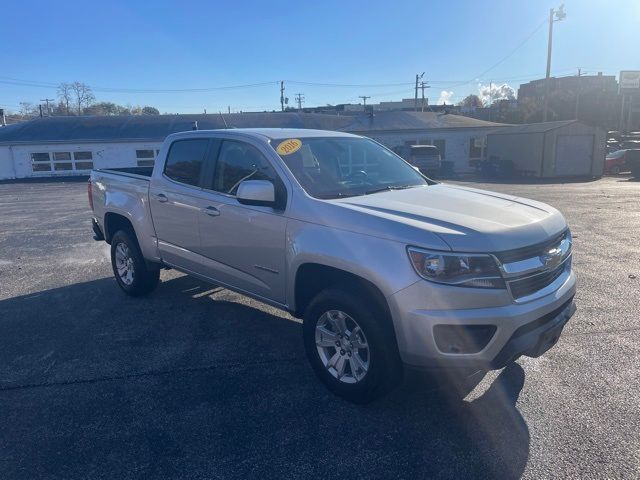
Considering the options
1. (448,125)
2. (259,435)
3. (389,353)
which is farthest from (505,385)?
(448,125)

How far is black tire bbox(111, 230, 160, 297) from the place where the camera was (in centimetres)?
593

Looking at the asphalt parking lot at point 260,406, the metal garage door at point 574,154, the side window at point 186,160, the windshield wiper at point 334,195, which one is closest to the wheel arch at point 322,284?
the windshield wiper at point 334,195

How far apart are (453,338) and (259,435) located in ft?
4.63

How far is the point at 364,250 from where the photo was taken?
333 centimetres

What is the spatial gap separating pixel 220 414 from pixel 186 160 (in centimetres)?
276

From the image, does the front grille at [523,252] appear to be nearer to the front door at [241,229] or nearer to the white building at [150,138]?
the front door at [241,229]

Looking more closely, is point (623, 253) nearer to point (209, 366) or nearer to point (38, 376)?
point (209, 366)

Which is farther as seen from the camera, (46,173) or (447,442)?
(46,173)

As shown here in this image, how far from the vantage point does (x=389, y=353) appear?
330 centimetres

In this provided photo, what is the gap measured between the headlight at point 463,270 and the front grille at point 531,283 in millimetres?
151

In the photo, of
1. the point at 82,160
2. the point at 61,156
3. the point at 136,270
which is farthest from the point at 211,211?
the point at 61,156

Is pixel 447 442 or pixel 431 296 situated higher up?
pixel 431 296

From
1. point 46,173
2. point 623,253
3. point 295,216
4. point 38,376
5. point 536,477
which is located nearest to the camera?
point 536,477

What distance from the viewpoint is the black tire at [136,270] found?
5930 mm
